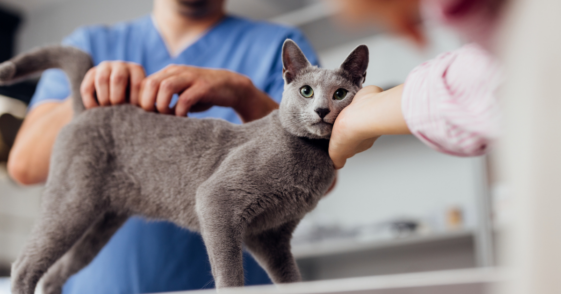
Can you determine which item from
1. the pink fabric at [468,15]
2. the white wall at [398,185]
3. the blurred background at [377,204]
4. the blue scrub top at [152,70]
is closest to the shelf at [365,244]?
the blurred background at [377,204]

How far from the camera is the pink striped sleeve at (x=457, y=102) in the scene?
34 cm

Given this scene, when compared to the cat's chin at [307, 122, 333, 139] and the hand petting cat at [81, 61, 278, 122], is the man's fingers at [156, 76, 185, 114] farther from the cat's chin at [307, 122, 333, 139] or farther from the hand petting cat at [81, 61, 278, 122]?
the cat's chin at [307, 122, 333, 139]

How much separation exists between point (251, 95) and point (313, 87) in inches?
5.5

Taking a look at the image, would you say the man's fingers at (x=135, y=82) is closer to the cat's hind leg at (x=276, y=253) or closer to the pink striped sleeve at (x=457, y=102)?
the cat's hind leg at (x=276, y=253)

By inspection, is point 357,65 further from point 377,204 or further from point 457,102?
point 377,204

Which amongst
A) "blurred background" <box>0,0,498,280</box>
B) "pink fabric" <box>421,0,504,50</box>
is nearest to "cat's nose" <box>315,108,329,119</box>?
"pink fabric" <box>421,0,504,50</box>

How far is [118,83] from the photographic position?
598mm

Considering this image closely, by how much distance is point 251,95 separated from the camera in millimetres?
624

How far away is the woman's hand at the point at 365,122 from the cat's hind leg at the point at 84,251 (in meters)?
0.34

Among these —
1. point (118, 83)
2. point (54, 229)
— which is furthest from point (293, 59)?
point (54, 229)

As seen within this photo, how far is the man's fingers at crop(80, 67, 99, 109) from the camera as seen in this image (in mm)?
613

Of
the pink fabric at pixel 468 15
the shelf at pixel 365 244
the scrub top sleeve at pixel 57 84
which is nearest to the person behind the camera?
the pink fabric at pixel 468 15

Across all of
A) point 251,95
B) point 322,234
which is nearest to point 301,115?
point 251,95

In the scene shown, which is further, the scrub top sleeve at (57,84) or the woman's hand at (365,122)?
the scrub top sleeve at (57,84)
